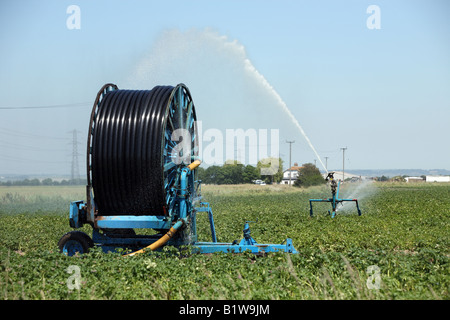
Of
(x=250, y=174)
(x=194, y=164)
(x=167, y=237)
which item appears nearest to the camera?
(x=167, y=237)

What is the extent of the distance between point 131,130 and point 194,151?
8.57 feet

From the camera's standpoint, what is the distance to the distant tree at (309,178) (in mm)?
68562

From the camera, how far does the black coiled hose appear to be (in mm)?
10789

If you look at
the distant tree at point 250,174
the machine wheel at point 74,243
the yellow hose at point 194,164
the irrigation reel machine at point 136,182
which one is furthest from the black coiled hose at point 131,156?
the distant tree at point 250,174

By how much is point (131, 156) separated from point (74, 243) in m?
2.40

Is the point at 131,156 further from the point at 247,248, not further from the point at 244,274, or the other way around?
the point at 244,274

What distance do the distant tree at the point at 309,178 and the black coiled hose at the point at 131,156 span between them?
5641 centimetres

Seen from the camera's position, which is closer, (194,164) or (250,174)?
(194,164)

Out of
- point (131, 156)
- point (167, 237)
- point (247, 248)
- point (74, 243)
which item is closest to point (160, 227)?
point (167, 237)

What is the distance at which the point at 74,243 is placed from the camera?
11461 millimetres

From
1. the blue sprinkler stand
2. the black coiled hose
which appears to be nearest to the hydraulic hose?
the black coiled hose

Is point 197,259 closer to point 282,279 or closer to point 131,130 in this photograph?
point 282,279

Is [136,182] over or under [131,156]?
under
